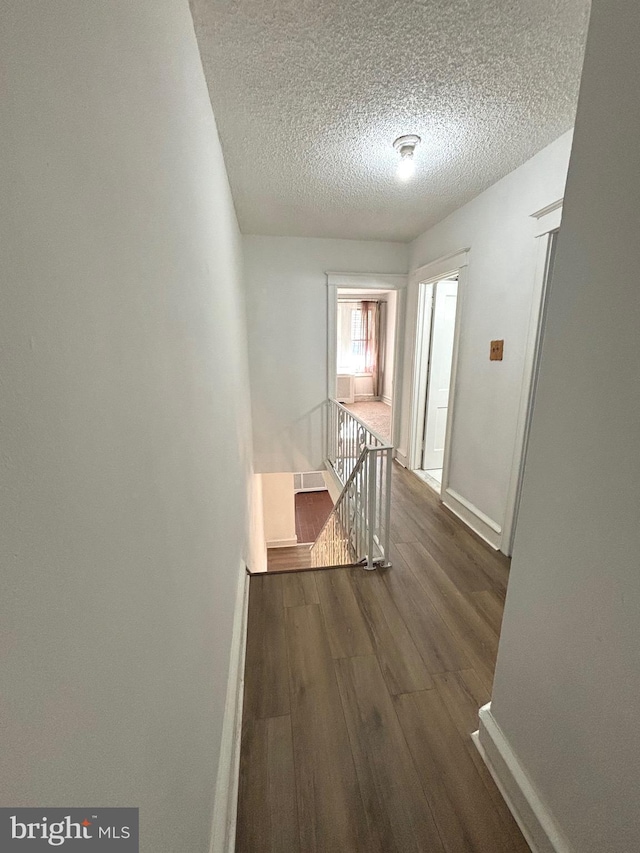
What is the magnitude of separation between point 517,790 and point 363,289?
3870 millimetres

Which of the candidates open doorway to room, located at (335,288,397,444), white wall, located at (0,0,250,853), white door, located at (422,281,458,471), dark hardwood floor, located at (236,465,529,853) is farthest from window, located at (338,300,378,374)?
white wall, located at (0,0,250,853)

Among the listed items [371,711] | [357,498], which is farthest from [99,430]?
[357,498]

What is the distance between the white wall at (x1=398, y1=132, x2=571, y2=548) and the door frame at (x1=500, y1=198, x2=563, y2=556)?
0.05 m

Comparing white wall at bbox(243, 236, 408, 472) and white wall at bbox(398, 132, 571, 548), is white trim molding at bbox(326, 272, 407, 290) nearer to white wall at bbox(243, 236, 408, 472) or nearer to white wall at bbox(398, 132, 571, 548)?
white wall at bbox(243, 236, 408, 472)

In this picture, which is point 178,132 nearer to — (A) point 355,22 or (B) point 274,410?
(A) point 355,22

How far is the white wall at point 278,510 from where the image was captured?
579 cm

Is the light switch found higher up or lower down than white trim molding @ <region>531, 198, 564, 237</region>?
lower down

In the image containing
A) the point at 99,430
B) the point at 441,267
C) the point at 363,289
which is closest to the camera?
the point at 99,430

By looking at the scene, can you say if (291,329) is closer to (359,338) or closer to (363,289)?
(363,289)

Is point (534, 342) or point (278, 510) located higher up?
point (534, 342)

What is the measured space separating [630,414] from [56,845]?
1068mm

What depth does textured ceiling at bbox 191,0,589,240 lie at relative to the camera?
44.6 inches

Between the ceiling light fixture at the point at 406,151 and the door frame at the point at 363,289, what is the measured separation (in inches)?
62.1

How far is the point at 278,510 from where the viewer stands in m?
5.85
